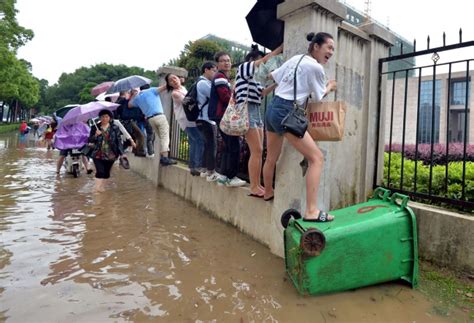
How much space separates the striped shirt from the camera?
393 centimetres

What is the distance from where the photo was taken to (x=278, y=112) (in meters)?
3.21

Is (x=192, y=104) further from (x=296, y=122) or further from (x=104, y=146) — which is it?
(x=296, y=122)

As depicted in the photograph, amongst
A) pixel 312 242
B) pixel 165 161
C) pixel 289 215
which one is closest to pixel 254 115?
pixel 289 215

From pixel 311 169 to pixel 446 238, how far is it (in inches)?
52.2

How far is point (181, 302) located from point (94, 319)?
60cm

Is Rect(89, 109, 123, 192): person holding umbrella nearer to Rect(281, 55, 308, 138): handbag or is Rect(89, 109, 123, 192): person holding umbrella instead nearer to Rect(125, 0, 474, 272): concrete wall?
Rect(125, 0, 474, 272): concrete wall

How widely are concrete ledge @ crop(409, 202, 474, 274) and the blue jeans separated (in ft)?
10.6

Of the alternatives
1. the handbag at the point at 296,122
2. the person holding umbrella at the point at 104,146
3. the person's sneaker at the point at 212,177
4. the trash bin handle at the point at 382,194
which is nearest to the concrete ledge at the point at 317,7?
the handbag at the point at 296,122

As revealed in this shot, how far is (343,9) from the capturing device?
3.62 metres

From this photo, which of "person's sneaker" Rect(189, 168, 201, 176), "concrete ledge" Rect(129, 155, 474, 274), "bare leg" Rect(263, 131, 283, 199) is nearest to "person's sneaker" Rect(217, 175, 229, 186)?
"concrete ledge" Rect(129, 155, 474, 274)

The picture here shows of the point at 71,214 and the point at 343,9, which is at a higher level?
the point at 343,9

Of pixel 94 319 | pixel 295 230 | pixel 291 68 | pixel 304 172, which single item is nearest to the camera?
pixel 94 319

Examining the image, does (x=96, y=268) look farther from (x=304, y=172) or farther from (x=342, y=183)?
(x=342, y=183)

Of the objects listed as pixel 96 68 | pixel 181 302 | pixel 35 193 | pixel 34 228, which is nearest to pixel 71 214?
pixel 34 228
